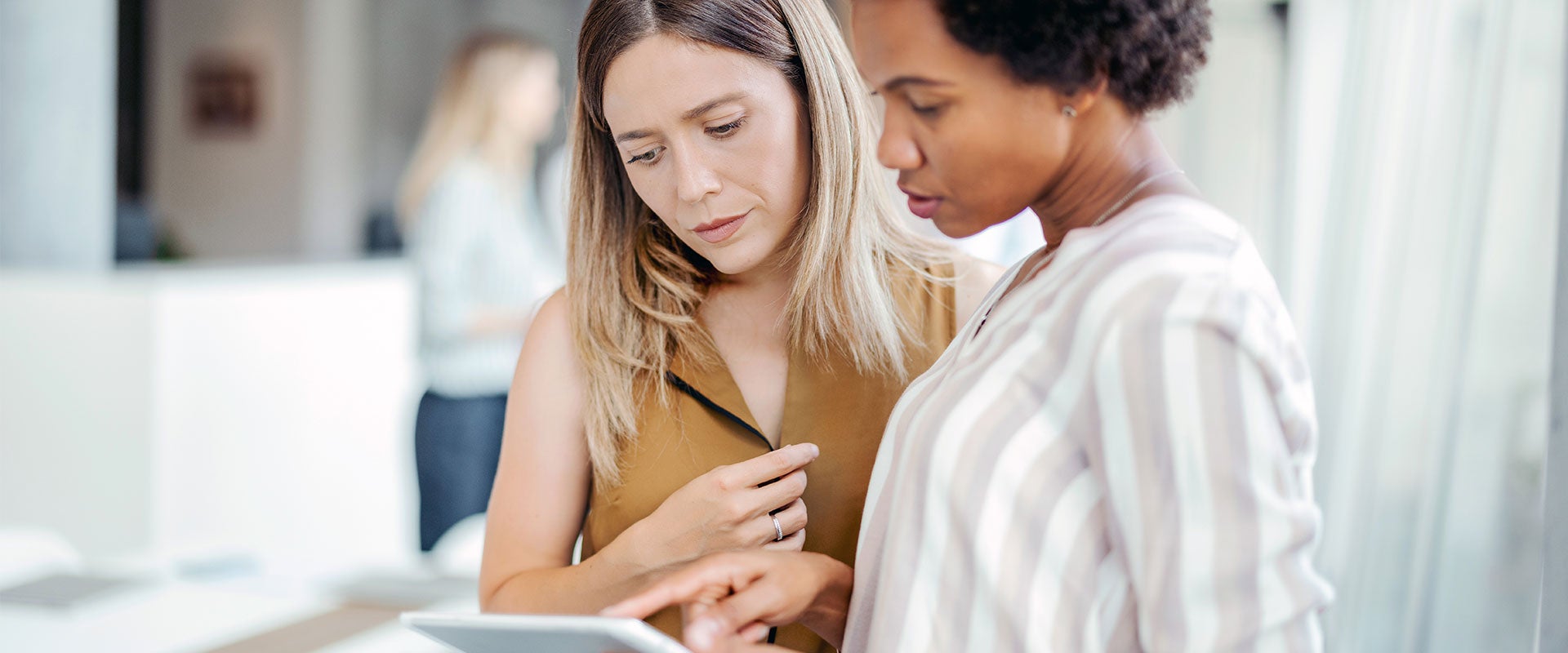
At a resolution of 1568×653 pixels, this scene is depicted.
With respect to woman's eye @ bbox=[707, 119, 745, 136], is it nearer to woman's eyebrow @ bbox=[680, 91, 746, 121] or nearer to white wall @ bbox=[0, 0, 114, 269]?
woman's eyebrow @ bbox=[680, 91, 746, 121]

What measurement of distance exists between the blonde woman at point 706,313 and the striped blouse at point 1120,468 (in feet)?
1.04

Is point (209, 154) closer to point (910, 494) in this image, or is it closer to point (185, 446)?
point (185, 446)

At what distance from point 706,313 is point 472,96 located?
7.81ft

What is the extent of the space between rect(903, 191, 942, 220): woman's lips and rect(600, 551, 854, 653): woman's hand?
329 mm

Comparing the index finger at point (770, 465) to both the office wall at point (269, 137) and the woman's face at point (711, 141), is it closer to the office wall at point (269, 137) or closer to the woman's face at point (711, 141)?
the woman's face at point (711, 141)

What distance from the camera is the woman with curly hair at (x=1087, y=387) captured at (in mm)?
692

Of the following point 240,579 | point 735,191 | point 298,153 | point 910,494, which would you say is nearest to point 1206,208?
point 910,494

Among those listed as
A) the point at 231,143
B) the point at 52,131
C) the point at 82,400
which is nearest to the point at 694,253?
the point at 82,400

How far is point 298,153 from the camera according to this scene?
8.80 meters

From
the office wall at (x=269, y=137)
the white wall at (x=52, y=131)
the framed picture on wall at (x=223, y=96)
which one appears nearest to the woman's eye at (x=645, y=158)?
the white wall at (x=52, y=131)

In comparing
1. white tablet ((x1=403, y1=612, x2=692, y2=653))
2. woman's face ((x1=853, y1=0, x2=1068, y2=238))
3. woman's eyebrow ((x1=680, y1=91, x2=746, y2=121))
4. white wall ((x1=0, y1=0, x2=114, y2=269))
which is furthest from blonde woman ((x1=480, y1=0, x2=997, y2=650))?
white wall ((x1=0, y1=0, x2=114, y2=269))

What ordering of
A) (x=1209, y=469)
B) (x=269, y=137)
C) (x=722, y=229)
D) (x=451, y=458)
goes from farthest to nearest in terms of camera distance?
1. (x=269, y=137)
2. (x=451, y=458)
3. (x=722, y=229)
4. (x=1209, y=469)

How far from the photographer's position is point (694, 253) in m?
1.40

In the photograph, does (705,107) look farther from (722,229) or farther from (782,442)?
(782,442)
